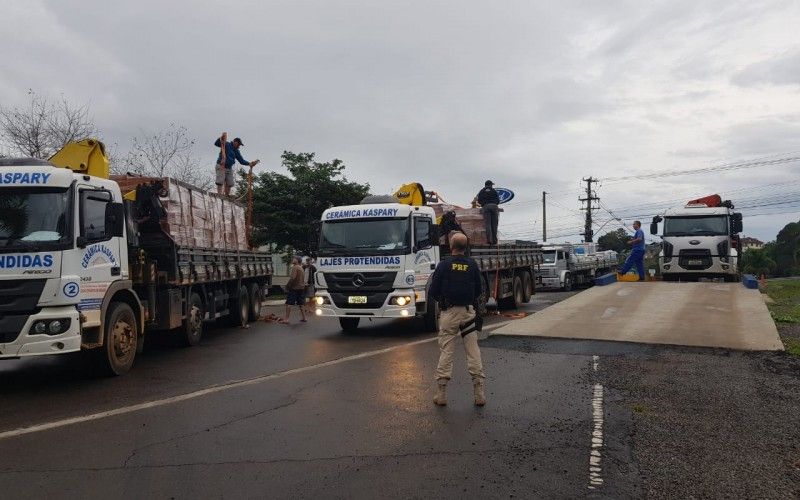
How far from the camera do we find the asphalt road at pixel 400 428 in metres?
4.48

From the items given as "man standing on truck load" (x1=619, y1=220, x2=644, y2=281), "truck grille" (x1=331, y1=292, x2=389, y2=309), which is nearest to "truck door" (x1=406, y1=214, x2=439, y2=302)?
"truck grille" (x1=331, y1=292, x2=389, y2=309)

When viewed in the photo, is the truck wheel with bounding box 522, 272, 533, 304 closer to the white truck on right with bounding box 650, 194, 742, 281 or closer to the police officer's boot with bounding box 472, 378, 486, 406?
the white truck on right with bounding box 650, 194, 742, 281

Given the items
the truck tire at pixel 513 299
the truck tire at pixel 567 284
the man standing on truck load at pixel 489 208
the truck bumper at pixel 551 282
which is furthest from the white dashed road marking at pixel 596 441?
the truck tire at pixel 567 284

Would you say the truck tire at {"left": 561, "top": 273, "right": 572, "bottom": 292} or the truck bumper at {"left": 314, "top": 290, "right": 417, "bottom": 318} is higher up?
the truck bumper at {"left": 314, "top": 290, "right": 417, "bottom": 318}

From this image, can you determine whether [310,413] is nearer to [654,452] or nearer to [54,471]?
[54,471]

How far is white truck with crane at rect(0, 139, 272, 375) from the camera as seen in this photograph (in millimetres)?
7422

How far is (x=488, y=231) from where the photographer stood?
1664 cm

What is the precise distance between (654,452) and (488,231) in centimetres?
1173

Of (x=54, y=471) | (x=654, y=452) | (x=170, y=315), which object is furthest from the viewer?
(x=170, y=315)

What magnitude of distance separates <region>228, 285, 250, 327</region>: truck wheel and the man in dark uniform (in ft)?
30.5

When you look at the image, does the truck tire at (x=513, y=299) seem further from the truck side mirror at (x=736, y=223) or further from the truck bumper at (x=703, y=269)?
the truck side mirror at (x=736, y=223)

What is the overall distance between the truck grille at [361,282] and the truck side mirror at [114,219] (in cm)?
453

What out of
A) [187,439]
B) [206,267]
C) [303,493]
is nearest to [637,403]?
[303,493]

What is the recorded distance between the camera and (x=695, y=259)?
67.5ft
